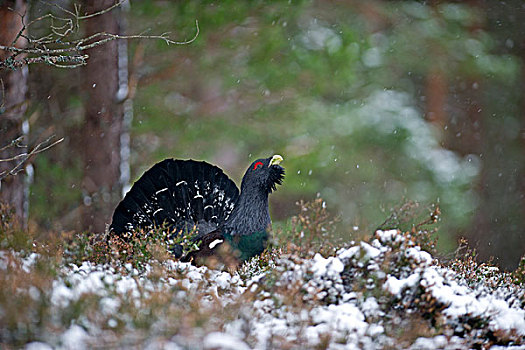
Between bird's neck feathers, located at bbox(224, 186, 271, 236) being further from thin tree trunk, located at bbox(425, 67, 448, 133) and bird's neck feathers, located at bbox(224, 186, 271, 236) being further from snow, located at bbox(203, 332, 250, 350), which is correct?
thin tree trunk, located at bbox(425, 67, 448, 133)

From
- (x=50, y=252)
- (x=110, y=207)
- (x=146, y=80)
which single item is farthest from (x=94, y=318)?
(x=146, y=80)

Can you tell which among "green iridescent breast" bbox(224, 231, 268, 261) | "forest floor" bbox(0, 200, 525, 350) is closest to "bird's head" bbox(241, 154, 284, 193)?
"green iridescent breast" bbox(224, 231, 268, 261)

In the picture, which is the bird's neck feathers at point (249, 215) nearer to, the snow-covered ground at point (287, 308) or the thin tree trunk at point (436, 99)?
the snow-covered ground at point (287, 308)

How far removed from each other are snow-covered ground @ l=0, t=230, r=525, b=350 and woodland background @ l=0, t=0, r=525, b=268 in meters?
4.27

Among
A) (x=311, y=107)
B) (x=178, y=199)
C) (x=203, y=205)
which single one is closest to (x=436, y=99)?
(x=311, y=107)

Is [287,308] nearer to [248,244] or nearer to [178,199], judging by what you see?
[248,244]

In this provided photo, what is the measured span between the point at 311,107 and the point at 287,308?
22.7ft

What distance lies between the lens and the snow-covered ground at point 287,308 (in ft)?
7.34

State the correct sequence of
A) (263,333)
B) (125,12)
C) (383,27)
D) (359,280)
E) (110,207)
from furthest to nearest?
(383,27), (125,12), (110,207), (359,280), (263,333)

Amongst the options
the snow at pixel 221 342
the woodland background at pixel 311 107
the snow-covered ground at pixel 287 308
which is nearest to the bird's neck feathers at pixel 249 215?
the snow-covered ground at pixel 287 308

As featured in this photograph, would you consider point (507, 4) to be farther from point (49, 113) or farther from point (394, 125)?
point (49, 113)

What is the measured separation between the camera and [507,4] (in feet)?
31.1

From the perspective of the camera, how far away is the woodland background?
7.47 m

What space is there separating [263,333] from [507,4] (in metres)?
8.82
